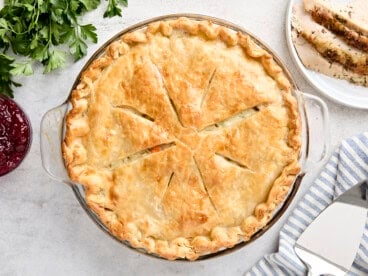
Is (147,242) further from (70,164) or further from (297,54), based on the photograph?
(297,54)

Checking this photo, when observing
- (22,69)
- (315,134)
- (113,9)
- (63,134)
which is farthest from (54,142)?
(315,134)

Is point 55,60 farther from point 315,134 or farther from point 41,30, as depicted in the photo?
point 315,134

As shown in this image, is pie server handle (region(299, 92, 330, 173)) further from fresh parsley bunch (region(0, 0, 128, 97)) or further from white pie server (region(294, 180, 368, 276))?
fresh parsley bunch (region(0, 0, 128, 97))

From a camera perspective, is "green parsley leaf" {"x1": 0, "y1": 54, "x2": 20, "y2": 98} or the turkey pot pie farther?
"green parsley leaf" {"x1": 0, "y1": 54, "x2": 20, "y2": 98}

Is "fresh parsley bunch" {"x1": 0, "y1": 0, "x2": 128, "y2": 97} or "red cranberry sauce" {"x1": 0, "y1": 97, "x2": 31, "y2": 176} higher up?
"fresh parsley bunch" {"x1": 0, "y1": 0, "x2": 128, "y2": 97}

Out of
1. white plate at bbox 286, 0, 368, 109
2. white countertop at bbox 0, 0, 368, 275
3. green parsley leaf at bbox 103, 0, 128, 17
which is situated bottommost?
white countertop at bbox 0, 0, 368, 275

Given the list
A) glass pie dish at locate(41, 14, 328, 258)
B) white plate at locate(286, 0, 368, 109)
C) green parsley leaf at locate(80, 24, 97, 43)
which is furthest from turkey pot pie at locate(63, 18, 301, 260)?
white plate at locate(286, 0, 368, 109)
